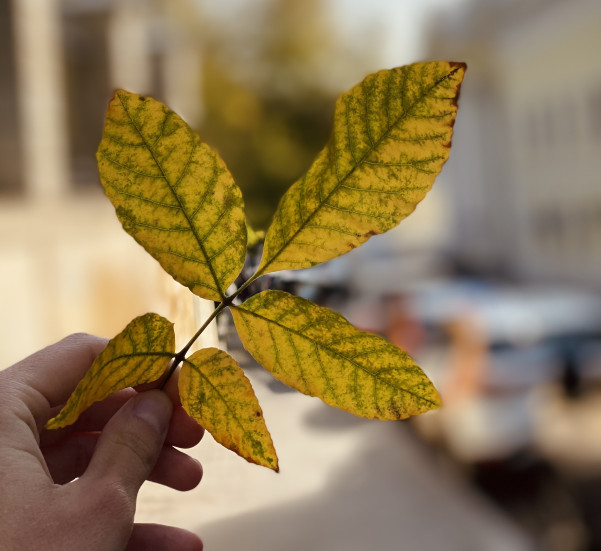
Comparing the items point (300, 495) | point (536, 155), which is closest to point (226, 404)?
point (300, 495)

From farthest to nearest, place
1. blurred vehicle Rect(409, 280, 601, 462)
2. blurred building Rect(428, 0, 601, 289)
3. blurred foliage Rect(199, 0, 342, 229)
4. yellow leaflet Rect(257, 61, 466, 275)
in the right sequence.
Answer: blurred building Rect(428, 0, 601, 289) < blurred vehicle Rect(409, 280, 601, 462) < blurred foliage Rect(199, 0, 342, 229) < yellow leaflet Rect(257, 61, 466, 275)

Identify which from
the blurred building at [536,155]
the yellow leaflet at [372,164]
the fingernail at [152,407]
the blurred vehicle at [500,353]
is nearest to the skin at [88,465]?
the fingernail at [152,407]

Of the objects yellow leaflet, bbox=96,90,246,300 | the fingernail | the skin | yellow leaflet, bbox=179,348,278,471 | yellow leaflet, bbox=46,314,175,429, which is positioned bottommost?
the skin

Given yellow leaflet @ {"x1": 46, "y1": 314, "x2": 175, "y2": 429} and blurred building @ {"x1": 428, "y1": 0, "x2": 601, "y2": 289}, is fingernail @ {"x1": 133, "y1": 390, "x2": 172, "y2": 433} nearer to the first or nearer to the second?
yellow leaflet @ {"x1": 46, "y1": 314, "x2": 175, "y2": 429}

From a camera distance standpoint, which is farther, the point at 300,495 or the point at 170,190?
the point at 300,495

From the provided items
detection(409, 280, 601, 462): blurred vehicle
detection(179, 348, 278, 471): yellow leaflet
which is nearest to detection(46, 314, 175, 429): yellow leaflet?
detection(179, 348, 278, 471): yellow leaflet

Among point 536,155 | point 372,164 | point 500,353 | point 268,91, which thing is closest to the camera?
point 372,164

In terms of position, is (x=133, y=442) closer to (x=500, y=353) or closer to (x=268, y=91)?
(x=268, y=91)
